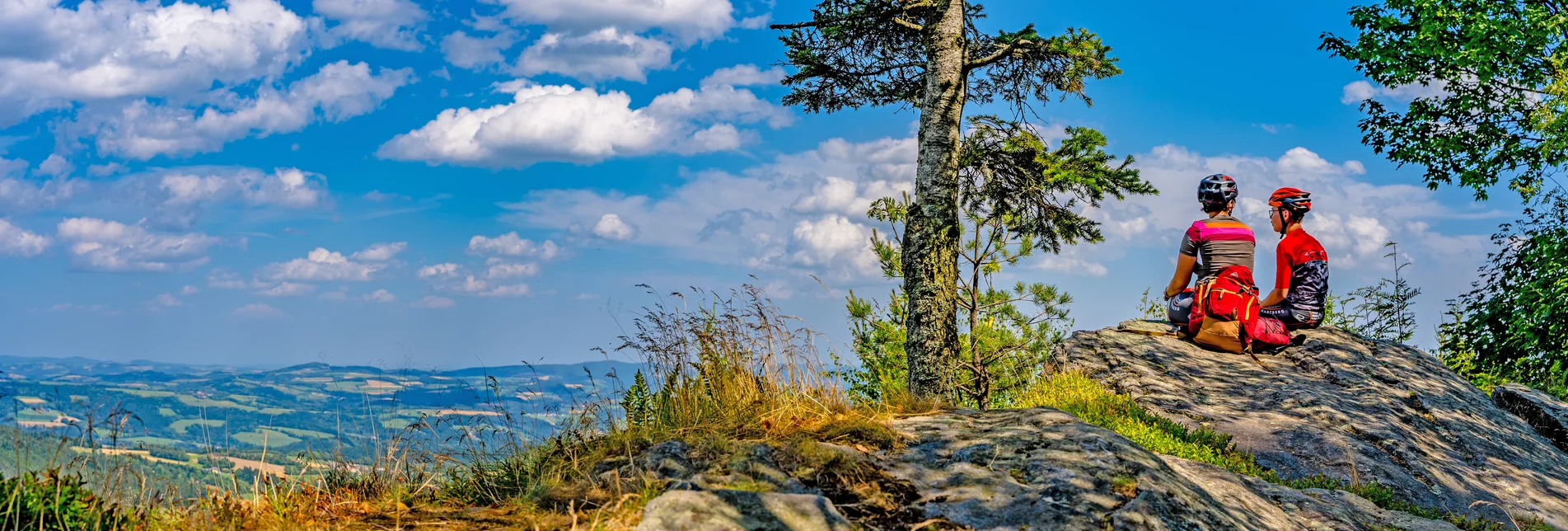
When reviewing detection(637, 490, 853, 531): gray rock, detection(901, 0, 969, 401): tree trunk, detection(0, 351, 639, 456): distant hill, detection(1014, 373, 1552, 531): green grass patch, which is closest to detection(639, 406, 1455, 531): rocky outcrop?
detection(637, 490, 853, 531): gray rock

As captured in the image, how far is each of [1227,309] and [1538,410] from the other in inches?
184

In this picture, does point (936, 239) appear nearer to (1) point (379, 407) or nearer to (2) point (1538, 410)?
(1) point (379, 407)

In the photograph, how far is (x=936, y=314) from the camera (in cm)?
878

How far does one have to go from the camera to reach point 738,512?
3.82 meters

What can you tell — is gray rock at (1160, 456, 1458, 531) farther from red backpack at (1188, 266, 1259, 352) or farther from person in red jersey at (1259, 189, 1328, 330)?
person in red jersey at (1259, 189, 1328, 330)

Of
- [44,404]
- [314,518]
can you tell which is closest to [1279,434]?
[314,518]

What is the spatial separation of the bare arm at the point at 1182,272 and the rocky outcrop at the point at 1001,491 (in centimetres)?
438

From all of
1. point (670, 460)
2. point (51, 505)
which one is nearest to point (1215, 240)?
point (670, 460)

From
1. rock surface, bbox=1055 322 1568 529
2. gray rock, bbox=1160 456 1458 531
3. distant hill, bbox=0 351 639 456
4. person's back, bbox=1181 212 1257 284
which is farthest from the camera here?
person's back, bbox=1181 212 1257 284

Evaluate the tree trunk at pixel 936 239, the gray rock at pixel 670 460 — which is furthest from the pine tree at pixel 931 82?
the gray rock at pixel 670 460

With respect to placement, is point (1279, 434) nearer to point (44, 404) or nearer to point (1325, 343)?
point (1325, 343)

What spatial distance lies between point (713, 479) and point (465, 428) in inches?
108

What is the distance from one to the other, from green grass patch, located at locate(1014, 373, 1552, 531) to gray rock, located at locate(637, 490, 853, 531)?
3.49 m

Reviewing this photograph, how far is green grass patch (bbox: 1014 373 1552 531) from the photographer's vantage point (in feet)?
Result: 23.1
